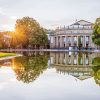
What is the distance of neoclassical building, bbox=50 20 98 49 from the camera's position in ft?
389

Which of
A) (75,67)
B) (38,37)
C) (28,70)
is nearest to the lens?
(28,70)

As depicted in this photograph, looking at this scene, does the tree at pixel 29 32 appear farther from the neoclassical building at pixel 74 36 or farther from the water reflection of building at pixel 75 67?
the water reflection of building at pixel 75 67

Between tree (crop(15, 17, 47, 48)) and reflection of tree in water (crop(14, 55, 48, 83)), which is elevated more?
tree (crop(15, 17, 47, 48))

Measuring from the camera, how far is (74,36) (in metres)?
120

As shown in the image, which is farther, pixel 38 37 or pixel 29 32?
pixel 29 32

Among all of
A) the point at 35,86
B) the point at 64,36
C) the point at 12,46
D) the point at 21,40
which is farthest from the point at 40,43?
the point at 35,86

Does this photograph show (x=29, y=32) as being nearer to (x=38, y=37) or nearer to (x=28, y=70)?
(x=38, y=37)

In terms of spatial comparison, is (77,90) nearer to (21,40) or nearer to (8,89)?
(8,89)

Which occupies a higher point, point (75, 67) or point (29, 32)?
point (29, 32)

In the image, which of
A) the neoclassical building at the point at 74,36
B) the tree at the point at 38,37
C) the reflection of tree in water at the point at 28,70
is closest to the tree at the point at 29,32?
the tree at the point at 38,37

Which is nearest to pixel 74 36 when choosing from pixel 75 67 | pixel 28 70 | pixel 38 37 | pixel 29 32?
pixel 29 32

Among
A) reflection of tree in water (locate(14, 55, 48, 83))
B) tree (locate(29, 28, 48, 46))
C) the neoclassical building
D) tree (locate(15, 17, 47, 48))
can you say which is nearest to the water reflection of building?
reflection of tree in water (locate(14, 55, 48, 83))

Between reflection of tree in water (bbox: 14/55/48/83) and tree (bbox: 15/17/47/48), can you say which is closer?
reflection of tree in water (bbox: 14/55/48/83)

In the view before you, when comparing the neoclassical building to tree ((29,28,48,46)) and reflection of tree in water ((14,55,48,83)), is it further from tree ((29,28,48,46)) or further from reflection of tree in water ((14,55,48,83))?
reflection of tree in water ((14,55,48,83))
